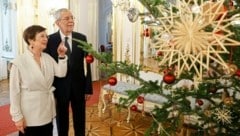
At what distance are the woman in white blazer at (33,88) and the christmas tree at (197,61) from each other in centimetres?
113

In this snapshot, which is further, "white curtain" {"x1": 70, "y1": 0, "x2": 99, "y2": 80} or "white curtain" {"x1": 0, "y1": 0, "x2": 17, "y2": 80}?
"white curtain" {"x1": 0, "y1": 0, "x2": 17, "y2": 80}

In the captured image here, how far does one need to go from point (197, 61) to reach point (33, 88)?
64.3 inches

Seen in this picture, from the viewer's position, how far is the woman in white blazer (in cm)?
242

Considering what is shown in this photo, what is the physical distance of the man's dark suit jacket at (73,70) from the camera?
289 centimetres

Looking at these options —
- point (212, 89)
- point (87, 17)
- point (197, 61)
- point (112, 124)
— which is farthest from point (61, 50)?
point (87, 17)

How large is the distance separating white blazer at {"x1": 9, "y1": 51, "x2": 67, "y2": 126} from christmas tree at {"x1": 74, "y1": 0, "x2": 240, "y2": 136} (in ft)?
3.70

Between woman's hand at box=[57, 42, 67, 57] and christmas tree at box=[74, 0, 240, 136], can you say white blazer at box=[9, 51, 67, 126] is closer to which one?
woman's hand at box=[57, 42, 67, 57]

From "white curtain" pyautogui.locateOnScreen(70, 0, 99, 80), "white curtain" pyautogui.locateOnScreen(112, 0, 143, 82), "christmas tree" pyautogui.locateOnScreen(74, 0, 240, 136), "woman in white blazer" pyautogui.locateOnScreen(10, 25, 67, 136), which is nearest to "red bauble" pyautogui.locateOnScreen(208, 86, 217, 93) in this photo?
"christmas tree" pyautogui.locateOnScreen(74, 0, 240, 136)

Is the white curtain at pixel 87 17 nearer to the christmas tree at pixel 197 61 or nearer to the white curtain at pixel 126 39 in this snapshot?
the white curtain at pixel 126 39

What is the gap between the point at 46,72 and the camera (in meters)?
2.55

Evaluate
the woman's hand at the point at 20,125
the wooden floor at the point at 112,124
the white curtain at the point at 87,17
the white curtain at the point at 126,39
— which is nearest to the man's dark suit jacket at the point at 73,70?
the woman's hand at the point at 20,125

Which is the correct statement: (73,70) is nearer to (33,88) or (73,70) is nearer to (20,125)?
(33,88)

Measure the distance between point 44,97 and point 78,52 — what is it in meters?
0.61

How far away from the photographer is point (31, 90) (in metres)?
2.47
